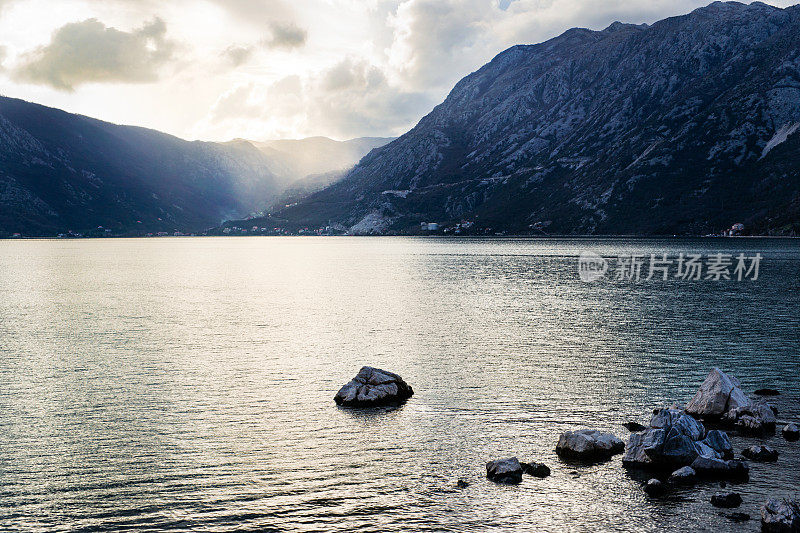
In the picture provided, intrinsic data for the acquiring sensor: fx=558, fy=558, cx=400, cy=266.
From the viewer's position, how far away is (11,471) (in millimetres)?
32438

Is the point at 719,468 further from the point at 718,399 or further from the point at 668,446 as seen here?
the point at 718,399

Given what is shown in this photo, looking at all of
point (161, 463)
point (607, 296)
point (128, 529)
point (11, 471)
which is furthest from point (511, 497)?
point (607, 296)

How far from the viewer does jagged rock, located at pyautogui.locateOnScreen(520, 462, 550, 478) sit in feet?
103

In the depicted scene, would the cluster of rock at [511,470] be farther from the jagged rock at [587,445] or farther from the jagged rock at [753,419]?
the jagged rock at [753,419]

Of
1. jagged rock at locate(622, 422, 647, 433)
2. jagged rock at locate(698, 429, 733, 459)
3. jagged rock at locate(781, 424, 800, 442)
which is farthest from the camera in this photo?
jagged rock at locate(622, 422, 647, 433)

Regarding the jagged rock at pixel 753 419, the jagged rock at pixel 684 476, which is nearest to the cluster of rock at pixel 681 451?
the jagged rock at pixel 684 476

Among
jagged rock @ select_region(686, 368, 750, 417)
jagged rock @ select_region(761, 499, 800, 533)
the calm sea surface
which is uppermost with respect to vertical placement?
jagged rock @ select_region(686, 368, 750, 417)

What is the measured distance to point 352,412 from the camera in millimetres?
43781

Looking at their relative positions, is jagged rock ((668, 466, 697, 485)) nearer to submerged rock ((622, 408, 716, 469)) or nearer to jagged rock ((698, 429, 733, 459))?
submerged rock ((622, 408, 716, 469))

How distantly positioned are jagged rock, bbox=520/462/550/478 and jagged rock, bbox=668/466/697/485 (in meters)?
6.68

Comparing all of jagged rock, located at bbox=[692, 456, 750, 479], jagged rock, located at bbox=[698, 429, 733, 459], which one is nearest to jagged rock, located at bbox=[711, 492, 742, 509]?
jagged rock, located at bbox=[692, 456, 750, 479]

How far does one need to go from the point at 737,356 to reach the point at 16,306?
119814 millimetres

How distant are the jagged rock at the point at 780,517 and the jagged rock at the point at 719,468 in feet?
17.4

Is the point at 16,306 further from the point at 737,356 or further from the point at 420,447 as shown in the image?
the point at 737,356
